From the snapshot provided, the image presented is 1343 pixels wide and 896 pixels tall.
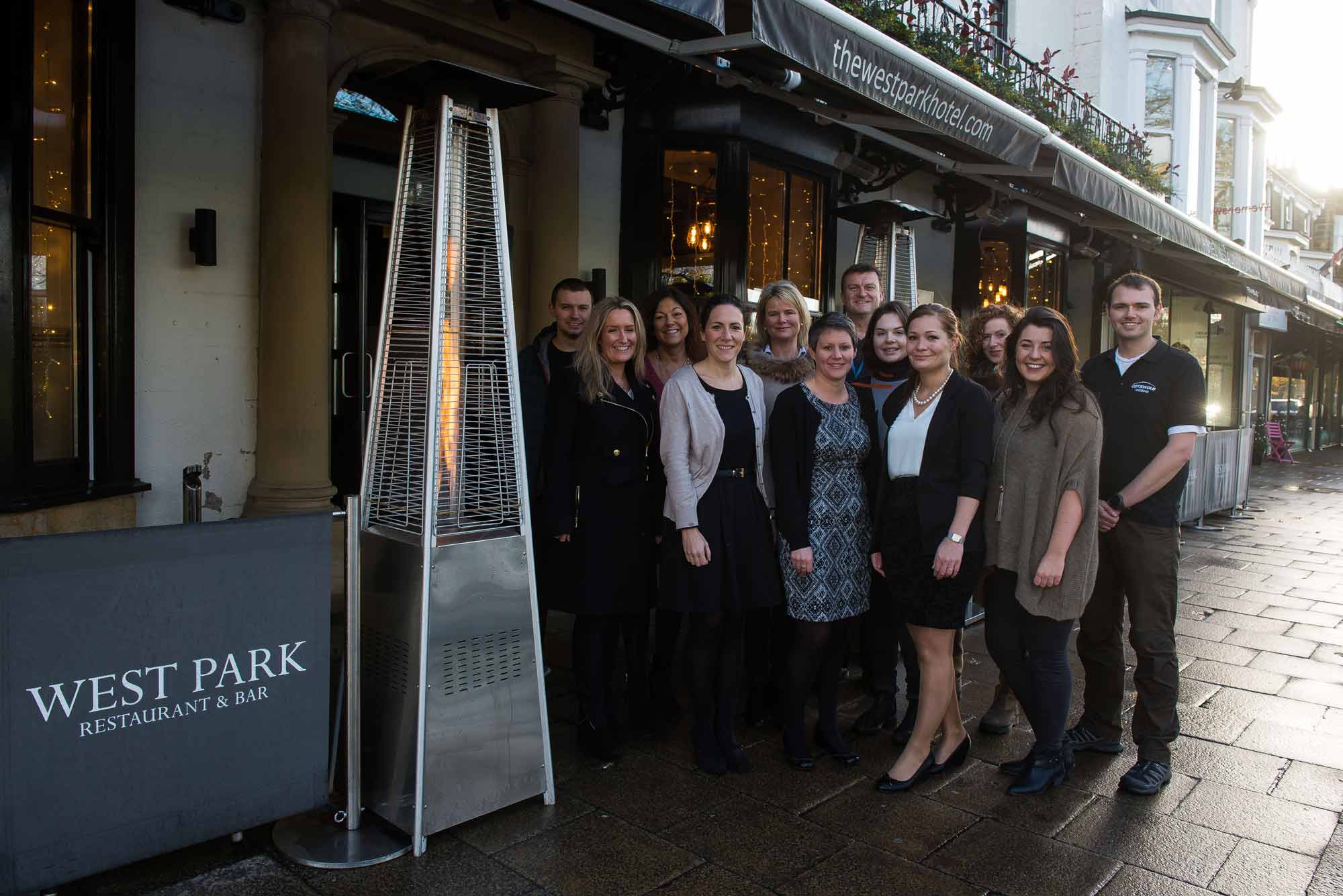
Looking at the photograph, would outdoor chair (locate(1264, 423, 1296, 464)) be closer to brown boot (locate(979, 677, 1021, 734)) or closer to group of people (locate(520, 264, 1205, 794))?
brown boot (locate(979, 677, 1021, 734))

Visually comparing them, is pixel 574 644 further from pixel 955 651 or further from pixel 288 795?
pixel 955 651

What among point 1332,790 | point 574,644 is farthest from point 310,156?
point 1332,790

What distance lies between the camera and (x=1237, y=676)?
16.8 ft

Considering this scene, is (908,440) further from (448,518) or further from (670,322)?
(448,518)

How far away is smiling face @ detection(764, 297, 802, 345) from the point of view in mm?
4230

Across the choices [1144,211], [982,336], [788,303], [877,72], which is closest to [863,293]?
[982,336]

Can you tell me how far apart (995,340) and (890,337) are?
72 centimetres

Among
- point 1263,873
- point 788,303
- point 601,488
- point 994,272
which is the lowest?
point 1263,873

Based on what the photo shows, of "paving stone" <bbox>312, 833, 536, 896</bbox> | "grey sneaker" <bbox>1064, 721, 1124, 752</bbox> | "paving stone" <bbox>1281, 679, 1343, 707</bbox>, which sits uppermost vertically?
"grey sneaker" <bbox>1064, 721, 1124, 752</bbox>

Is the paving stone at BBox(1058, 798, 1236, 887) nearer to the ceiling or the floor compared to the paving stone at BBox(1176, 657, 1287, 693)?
nearer to the floor

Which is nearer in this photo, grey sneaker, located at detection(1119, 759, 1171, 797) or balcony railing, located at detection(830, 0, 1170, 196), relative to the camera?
→ grey sneaker, located at detection(1119, 759, 1171, 797)

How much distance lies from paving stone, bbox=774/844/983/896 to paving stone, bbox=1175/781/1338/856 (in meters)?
1.10

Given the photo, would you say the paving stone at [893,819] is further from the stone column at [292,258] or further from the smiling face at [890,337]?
the stone column at [292,258]

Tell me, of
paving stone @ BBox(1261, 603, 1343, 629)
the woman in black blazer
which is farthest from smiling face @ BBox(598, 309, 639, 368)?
paving stone @ BBox(1261, 603, 1343, 629)
